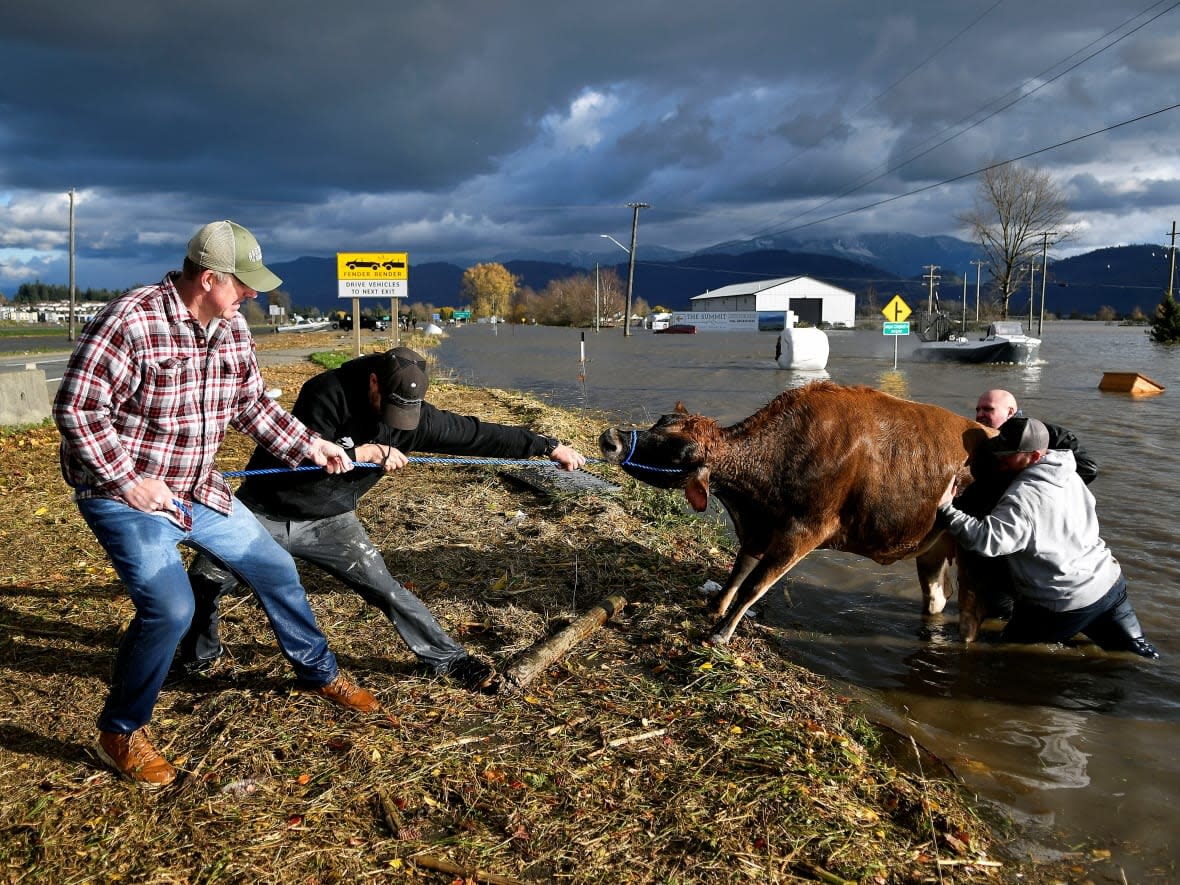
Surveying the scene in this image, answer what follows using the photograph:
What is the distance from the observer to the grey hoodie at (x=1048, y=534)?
523cm

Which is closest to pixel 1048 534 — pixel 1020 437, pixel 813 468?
pixel 1020 437

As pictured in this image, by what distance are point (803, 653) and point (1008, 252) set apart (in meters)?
83.5

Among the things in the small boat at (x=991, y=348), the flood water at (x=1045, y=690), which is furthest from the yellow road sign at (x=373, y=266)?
the small boat at (x=991, y=348)

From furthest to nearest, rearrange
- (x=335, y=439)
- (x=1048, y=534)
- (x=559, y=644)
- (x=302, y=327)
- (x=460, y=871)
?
(x=302, y=327), (x=1048, y=534), (x=559, y=644), (x=335, y=439), (x=460, y=871)

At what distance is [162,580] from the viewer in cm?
341

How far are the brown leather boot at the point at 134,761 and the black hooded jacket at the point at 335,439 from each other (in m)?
1.26

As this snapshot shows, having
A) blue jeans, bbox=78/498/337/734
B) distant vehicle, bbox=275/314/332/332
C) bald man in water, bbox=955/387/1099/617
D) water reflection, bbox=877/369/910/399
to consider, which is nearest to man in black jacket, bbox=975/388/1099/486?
bald man in water, bbox=955/387/1099/617

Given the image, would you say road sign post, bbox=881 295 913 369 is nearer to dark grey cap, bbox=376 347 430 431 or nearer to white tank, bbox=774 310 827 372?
white tank, bbox=774 310 827 372

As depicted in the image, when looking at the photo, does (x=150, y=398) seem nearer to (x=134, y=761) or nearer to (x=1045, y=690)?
(x=134, y=761)

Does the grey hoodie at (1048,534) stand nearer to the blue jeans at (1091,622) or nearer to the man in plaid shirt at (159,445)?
the blue jeans at (1091,622)

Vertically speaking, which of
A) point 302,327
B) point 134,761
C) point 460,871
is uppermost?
point 302,327

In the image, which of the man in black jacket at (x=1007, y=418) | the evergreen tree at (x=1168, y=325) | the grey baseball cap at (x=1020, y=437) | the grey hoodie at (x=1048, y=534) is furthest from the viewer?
the evergreen tree at (x=1168, y=325)

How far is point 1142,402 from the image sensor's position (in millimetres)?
21859

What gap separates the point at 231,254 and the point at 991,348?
38.6 metres
